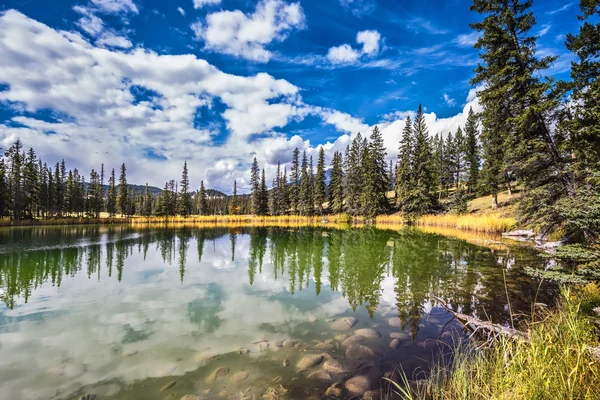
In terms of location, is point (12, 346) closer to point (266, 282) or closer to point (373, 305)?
point (266, 282)

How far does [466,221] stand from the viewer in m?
32.9

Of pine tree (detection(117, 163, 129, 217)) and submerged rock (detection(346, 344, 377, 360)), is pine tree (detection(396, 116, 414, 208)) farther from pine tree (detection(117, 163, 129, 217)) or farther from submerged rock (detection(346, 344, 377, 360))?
pine tree (detection(117, 163, 129, 217))

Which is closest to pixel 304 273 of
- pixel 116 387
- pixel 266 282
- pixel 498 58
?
pixel 266 282

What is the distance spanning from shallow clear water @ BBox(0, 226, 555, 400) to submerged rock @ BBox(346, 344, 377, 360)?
0.12 metres

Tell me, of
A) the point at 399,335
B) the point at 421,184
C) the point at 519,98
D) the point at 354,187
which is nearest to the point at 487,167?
the point at 421,184

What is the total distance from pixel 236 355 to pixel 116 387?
222 cm

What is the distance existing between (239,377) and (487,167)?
160ft

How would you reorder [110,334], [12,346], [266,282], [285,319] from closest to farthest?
1. [12,346]
2. [110,334]
3. [285,319]
4. [266,282]

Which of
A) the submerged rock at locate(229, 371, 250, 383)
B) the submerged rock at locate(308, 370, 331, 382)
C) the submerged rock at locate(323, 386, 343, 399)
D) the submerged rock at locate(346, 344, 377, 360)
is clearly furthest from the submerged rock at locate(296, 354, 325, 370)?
the submerged rock at locate(229, 371, 250, 383)

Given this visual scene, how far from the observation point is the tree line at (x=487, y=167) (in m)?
10.5

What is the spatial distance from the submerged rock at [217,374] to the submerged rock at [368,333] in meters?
3.28

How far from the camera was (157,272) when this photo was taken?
15.1 m

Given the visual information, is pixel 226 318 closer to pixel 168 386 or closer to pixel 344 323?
pixel 168 386

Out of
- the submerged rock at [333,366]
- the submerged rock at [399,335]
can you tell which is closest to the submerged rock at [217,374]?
the submerged rock at [333,366]
